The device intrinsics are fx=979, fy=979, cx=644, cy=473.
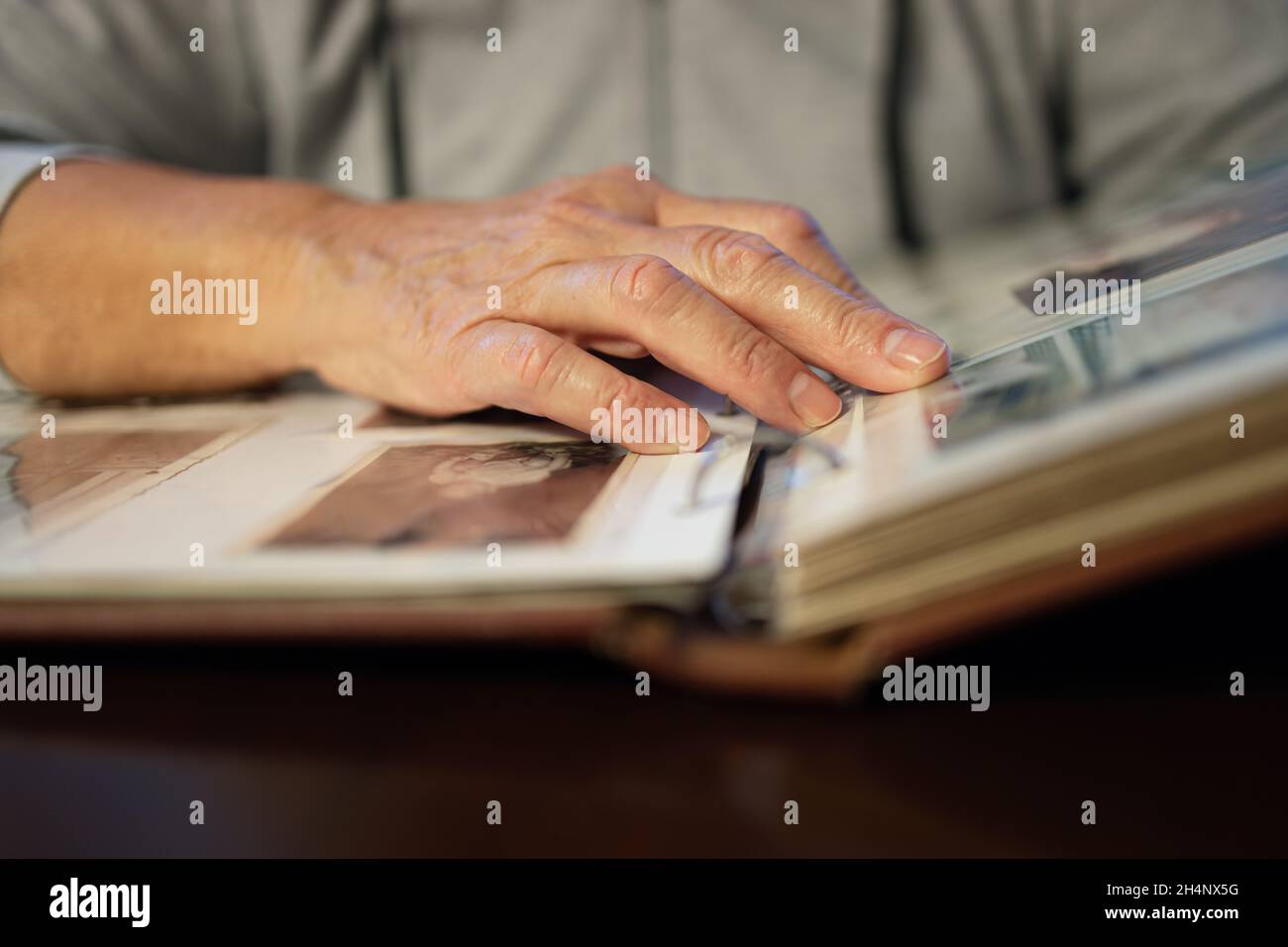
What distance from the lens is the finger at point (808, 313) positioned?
1.62ft

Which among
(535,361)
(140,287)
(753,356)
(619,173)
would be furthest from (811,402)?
(140,287)

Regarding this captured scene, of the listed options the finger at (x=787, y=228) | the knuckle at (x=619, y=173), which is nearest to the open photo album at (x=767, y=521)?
the finger at (x=787, y=228)

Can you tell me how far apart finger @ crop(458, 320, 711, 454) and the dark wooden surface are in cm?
15

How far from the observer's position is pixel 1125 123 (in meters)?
1.08

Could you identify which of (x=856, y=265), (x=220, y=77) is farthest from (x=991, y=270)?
(x=220, y=77)

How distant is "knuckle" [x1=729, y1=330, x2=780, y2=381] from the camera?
49 centimetres

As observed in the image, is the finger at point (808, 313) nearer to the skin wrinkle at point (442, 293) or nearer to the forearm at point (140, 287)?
the skin wrinkle at point (442, 293)

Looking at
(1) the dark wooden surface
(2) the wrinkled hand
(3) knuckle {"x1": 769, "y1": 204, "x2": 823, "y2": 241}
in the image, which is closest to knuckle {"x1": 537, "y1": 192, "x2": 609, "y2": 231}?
(2) the wrinkled hand

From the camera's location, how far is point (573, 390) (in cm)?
51

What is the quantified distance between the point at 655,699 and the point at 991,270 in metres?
0.56

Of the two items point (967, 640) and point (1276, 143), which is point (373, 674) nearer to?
point (967, 640)

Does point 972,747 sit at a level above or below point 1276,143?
below

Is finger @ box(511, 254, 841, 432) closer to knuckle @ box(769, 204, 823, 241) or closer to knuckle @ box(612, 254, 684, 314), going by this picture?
knuckle @ box(612, 254, 684, 314)

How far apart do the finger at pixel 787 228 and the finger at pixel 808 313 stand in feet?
0.22
